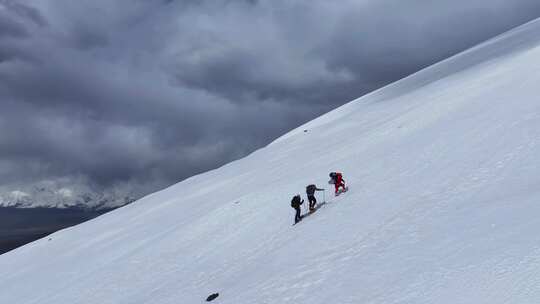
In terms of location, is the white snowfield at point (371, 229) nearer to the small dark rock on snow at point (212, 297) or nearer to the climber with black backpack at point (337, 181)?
the small dark rock on snow at point (212, 297)

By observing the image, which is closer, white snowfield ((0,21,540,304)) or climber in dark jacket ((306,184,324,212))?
white snowfield ((0,21,540,304))

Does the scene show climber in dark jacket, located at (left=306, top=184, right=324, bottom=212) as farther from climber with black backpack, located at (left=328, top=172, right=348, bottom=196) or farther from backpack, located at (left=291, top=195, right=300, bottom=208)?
climber with black backpack, located at (left=328, top=172, right=348, bottom=196)

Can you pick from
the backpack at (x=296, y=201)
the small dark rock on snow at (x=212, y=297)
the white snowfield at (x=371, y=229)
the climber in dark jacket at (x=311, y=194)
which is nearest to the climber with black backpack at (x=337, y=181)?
the white snowfield at (x=371, y=229)

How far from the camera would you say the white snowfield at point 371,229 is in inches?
501

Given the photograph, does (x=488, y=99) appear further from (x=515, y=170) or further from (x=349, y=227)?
(x=349, y=227)

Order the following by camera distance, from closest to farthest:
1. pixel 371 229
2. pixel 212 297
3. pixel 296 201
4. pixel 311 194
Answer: pixel 371 229 < pixel 212 297 < pixel 296 201 < pixel 311 194

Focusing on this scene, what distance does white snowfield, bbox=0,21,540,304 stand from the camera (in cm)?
1273

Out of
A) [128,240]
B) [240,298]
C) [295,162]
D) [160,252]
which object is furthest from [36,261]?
[240,298]

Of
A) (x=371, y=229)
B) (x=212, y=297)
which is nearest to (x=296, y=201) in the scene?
(x=371, y=229)

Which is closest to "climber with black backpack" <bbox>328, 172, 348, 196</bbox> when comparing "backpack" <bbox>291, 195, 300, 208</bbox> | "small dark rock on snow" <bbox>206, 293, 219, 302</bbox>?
"backpack" <bbox>291, 195, 300, 208</bbox>

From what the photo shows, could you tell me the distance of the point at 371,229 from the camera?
18.5 m

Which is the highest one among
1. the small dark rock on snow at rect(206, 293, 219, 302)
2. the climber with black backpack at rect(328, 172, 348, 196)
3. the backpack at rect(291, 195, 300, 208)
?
the climber with black backpack at rect(328, 172, 348, 196)

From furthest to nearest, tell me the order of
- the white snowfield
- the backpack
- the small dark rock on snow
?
the backpack < the small dark rock on snow < the white snowfield

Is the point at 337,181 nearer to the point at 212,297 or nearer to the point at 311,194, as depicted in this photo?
the point at 311,194
